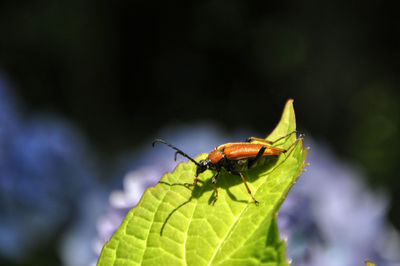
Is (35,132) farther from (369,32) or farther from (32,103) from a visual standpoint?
(369,32)

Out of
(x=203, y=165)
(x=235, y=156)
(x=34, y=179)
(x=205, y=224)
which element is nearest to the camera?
(x=205, y=224)

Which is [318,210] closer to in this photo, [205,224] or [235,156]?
[235,156]

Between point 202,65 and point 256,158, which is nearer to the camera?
point 256,158

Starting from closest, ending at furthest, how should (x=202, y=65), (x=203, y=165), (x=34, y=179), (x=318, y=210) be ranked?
(x=203, y=165) → (x=318, y=210) → (x=34, y=179) → (x=202, y=65)

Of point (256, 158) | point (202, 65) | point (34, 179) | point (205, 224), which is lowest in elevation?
point (205, 224)

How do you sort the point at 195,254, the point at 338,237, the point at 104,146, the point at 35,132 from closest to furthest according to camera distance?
the point at 195,254 → the point at 338,237 → the point at 35,132 → the point at 104,146

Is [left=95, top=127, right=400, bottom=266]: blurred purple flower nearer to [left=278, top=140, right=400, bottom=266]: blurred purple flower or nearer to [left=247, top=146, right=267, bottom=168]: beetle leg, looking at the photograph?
[left=278, top=140, right=400, bottom=266]: blurred purple flower

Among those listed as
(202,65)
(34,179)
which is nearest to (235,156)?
(34,179)

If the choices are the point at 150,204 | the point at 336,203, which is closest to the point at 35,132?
the point at 336,203
